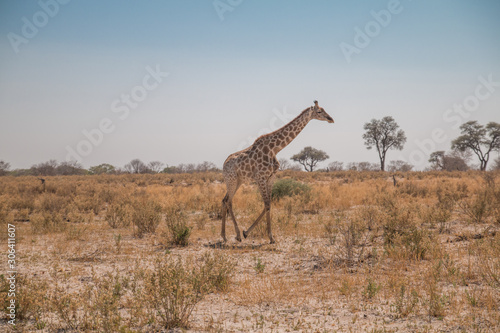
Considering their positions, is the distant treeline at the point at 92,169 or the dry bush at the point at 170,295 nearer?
the dry bush at the point at 170,295

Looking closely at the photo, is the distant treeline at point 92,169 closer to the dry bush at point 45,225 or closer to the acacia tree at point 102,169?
the acacia tree at point 102,169

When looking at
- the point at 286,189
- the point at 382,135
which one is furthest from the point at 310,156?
the point at 286,189

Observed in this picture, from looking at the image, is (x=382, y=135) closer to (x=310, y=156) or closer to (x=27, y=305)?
(x=310, y=156)

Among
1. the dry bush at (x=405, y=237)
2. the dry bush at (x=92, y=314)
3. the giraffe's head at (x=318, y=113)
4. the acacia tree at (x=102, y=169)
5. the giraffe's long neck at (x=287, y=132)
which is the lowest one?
the dry bush at (x=92, y=314)

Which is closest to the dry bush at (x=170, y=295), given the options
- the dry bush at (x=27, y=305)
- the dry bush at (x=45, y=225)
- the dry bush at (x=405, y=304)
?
the dry bush at (x=27, y=305)

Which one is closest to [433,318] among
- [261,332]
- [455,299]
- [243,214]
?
[455,299]

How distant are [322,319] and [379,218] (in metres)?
4.45

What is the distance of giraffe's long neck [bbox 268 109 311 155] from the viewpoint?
929 cm

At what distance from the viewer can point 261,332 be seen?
12.3 ft

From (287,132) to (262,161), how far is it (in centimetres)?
115

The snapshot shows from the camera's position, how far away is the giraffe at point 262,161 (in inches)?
347

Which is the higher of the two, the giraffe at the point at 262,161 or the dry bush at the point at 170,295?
the giraffe at the point at 262,161

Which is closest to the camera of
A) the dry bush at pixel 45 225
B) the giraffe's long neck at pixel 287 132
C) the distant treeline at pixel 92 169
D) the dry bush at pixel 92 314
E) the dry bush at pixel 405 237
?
the dry bush at pixel 92 314

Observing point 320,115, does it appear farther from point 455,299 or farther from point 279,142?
point 455,299
